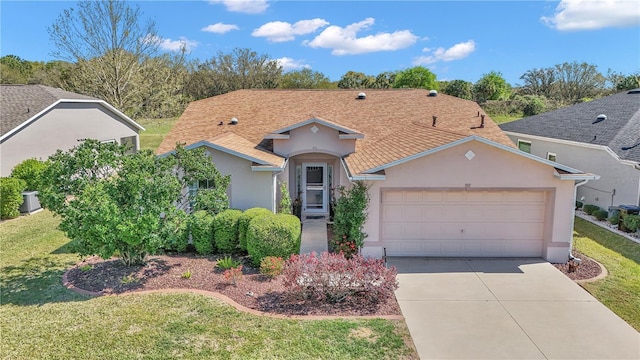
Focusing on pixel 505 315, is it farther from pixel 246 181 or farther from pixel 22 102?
pixel 22 102

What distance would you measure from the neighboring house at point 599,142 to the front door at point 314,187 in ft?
38.7

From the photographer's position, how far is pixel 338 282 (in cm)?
909

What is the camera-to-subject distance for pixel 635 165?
14820 mm

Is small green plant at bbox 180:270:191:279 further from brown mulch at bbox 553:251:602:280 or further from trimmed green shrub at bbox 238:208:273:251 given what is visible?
brown mulch at bbox 553:251:602:280

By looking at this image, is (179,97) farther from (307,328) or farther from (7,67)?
(307,328)

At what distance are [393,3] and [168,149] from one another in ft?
39.1

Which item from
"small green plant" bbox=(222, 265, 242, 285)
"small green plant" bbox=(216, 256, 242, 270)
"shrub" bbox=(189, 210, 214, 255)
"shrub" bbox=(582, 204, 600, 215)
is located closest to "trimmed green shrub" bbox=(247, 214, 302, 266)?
"small green plant" bbox=(216, 256, 242, 270)

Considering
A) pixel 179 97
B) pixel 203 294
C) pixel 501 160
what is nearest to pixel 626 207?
pixel 501 160

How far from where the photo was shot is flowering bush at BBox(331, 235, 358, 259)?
12031 millimetres

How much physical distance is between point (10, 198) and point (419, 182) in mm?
16022

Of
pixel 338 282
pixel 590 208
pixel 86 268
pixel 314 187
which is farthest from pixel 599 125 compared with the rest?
pixel 86 268

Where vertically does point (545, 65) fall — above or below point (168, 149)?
above

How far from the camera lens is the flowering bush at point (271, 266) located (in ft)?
34.6

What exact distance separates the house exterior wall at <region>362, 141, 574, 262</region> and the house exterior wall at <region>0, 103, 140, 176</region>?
58.4ft
